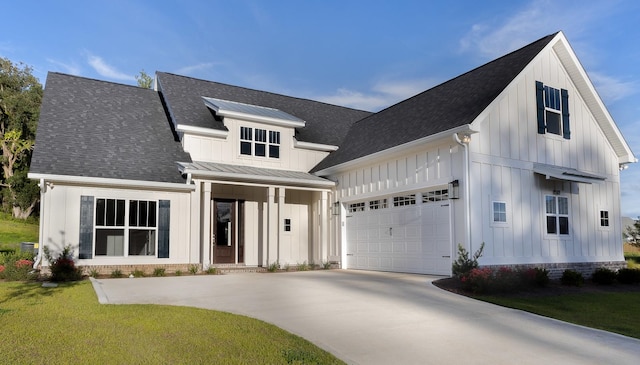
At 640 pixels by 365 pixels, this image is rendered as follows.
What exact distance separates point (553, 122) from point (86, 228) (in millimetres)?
14470

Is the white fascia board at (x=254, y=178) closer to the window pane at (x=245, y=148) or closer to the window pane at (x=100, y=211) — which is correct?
the window pane at (x=245, y=148)

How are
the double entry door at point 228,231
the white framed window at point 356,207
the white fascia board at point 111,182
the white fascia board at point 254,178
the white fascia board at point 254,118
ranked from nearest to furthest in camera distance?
the white fascia board at point 111,182 → the white fascia board at point 254,178 → the white framed window at point 356,207 → the white fascia board at point 254,118 → the double entry door at point 228,231

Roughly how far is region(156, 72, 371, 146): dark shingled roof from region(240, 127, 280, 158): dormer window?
0.94m

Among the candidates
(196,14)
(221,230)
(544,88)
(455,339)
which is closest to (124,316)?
(455,339)

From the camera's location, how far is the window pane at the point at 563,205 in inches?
578

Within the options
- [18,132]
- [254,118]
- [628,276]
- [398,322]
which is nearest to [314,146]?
[254,118]

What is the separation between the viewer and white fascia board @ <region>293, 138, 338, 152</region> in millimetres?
18922

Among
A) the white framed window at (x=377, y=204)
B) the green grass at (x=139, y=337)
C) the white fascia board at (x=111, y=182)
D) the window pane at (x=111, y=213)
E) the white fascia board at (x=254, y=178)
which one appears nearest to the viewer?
the green grass at (x=139, y=337)

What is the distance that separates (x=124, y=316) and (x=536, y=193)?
11.7 metres

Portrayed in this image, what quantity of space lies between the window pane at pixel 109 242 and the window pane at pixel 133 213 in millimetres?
375

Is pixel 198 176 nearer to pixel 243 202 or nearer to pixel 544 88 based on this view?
pixel 243 202

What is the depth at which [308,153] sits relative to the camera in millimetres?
19328

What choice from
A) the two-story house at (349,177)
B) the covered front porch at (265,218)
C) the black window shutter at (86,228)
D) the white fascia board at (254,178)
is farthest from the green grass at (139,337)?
the covered front porch at (265,218)

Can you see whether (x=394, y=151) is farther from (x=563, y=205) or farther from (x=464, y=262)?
(x=563, y=205)
